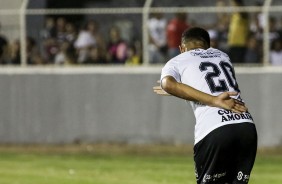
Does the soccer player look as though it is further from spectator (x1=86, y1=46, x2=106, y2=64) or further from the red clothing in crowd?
spectator (x1=86, y1=46, x2=106, y2=64)

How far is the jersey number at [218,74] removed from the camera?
8.52 m

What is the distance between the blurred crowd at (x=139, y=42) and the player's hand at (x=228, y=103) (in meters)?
→ 11.2

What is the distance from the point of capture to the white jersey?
8.45m

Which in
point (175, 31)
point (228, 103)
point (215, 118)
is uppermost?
point (228, 103)

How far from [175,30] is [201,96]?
38.7 feet

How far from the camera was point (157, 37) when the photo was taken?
2061 cm

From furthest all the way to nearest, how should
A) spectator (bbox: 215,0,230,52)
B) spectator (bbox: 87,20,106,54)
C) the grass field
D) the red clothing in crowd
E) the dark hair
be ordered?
spectator (bbox: 87,20,106,54) → the red clothing in crowd → spectator (bbox: 215,0,230,52) → the grass field → the dark hair

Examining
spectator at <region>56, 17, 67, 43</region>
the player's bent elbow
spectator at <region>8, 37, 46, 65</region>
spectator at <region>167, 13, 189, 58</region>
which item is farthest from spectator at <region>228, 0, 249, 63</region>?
the player's bent elbow

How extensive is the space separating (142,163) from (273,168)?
87.8 inches

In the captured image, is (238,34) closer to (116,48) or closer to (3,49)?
(116,48)

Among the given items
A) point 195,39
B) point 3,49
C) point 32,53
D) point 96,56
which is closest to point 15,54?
point 3,49

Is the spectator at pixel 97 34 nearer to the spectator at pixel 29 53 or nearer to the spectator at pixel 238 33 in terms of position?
the spectator at pixel 29 53

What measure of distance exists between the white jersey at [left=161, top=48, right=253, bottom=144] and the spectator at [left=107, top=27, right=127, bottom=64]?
12022 millimetres

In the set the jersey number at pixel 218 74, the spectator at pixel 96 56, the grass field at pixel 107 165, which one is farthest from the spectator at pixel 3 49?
the jersey number at pixel 218 74
